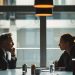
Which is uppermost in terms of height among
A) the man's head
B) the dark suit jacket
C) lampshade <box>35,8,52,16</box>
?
lampshade <box>35,8,52,16</box>

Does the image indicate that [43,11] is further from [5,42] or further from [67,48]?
[5,42]

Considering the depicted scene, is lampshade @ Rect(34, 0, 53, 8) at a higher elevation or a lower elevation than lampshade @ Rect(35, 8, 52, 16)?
higher

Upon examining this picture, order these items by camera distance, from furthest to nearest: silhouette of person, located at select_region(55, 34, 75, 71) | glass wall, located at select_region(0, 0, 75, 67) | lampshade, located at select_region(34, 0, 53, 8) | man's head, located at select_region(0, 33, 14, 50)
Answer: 1. glass wall, located at select_region(0, 0, 75, 67)
2. man's head, located at select_region(0, 33, 14, 50)
3. silhouette of person, located at select_region(55, 34, 75, 71)
4. lampshade, located at select_region(34, 0, 53, 8)

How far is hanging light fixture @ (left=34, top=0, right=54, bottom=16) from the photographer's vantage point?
3904 mm

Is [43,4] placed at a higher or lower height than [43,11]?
higher

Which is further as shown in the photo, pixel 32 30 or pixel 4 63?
pixel 32 30

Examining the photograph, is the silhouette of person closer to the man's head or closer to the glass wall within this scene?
the man's head

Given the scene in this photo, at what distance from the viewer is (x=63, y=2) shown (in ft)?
21.1

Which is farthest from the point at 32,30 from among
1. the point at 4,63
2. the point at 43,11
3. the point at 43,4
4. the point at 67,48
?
the point at 43,4

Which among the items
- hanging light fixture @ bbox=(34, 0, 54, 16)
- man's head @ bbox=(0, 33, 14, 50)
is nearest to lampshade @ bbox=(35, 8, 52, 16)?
hanging light fixture @ bbox=(34, 0, 54, 16)

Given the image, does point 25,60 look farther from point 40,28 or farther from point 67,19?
point 67,19

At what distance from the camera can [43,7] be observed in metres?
3.97

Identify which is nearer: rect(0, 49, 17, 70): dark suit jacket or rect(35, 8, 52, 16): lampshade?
rect(35, 8, 52, 16): lampshade

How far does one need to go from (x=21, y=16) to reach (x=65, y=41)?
6.40ft
